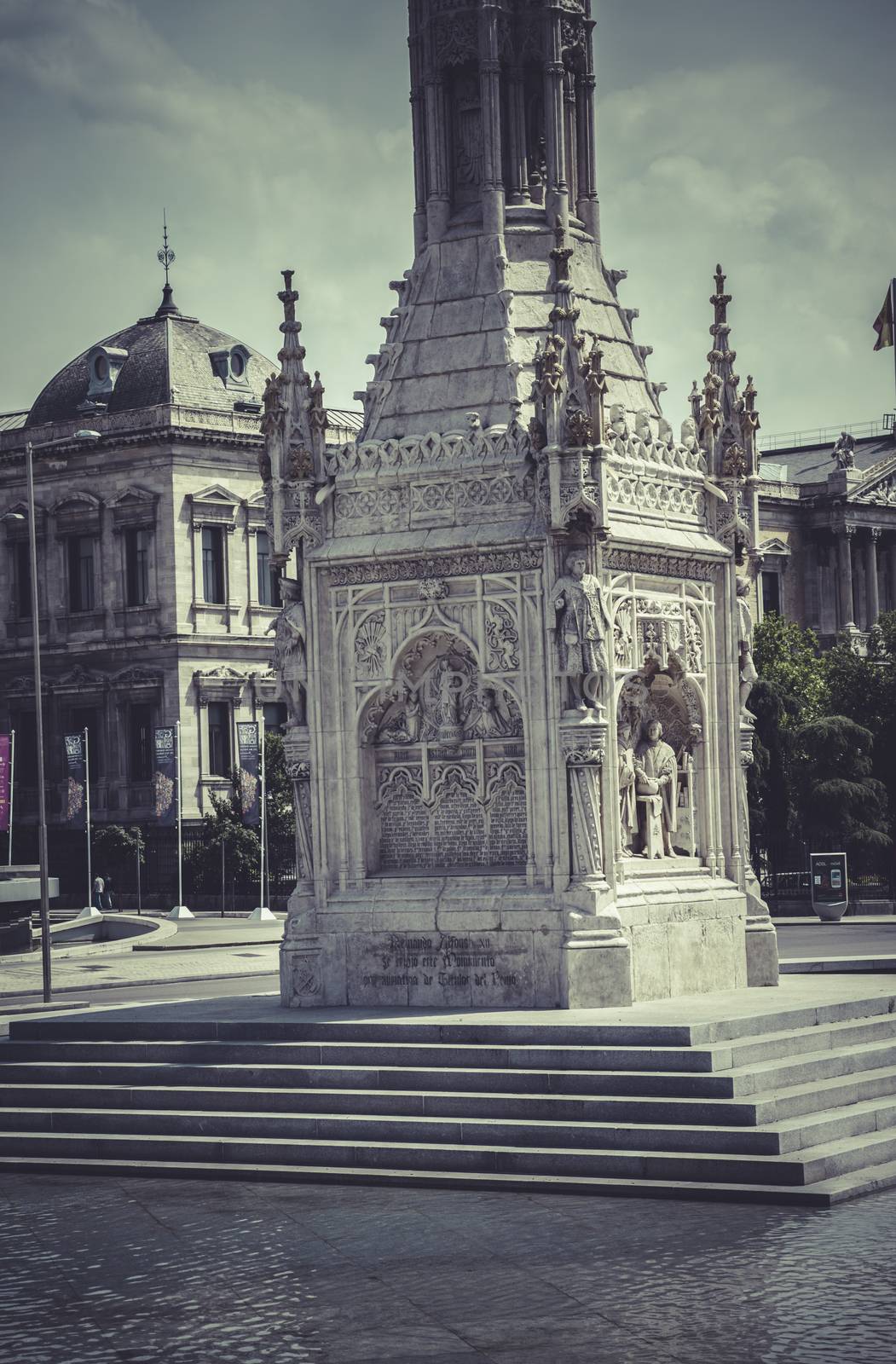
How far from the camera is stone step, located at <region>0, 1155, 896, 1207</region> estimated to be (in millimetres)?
15859

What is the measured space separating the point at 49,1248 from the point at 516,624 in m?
7.62

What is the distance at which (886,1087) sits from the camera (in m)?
18.6

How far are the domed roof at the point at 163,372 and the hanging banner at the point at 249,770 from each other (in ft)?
67.2

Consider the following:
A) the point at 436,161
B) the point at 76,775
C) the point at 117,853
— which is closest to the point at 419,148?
the point at 436,161

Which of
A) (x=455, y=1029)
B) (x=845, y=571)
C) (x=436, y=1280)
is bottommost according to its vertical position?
(x=436, y=1280)

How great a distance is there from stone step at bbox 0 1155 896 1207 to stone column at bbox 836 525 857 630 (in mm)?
92166

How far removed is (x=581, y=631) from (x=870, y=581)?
301 ft

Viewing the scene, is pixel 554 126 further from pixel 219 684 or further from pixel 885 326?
pixel 219 684

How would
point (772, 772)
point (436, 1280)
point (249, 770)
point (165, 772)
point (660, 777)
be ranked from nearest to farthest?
point (436, 1280)
point (660, 777)
point (772, 772)
point (249, 770)
point (165, 772)

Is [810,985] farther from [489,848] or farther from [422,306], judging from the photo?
[422,306]

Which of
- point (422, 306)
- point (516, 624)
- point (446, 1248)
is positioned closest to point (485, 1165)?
point (446, 1248)

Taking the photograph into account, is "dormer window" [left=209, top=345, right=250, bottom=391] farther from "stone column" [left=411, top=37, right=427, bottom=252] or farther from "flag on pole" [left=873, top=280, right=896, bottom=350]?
"stone column" [left=411, top=37, right=427, bottom=252]

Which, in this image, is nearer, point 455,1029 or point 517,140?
point 455,1029

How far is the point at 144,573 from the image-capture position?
82438mm
